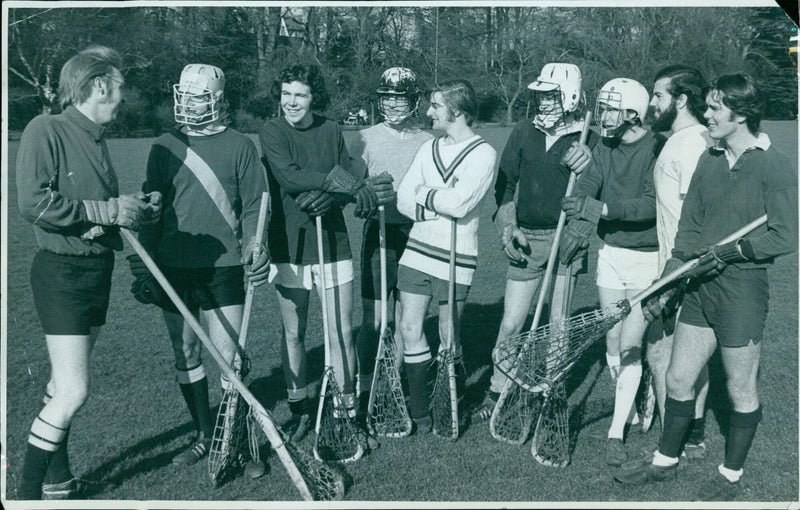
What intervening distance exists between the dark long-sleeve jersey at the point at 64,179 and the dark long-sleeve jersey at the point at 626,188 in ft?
9.12

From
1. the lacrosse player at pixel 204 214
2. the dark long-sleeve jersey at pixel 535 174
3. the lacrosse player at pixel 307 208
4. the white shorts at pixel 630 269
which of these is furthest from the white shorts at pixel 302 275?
the white shorts at pixel 630 269

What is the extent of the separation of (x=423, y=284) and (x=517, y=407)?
1043 mm

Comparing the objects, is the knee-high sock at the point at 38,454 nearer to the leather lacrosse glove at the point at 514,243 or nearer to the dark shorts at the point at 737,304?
the leather lacrosse glove at the point at 514,243

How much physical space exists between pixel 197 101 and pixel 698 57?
15.2 ft

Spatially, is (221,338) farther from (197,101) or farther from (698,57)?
(698,57)

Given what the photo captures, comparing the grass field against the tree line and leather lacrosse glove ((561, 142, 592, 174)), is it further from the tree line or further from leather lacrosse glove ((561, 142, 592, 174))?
leather lacrosse glove ((561, 142, 592, 174))

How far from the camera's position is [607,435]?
4.86 meters

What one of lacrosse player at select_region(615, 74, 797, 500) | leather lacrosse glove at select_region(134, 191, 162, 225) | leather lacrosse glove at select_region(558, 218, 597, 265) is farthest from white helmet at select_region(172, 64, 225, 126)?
lacrosse player at select_region(615, 74, 797, 500)

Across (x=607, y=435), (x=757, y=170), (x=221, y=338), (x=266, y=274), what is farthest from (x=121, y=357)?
(x=757, y=170)

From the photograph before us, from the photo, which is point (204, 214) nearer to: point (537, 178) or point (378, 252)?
point (378, 252)

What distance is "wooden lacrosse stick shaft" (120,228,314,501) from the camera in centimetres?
391

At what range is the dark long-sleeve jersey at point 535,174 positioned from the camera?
15.2 feet

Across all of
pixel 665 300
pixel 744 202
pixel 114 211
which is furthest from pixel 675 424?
pixel 114 211

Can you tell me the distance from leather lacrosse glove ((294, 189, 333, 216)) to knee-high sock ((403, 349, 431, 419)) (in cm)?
116
